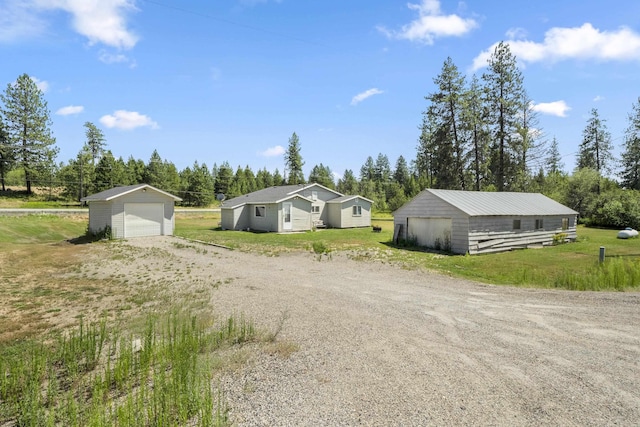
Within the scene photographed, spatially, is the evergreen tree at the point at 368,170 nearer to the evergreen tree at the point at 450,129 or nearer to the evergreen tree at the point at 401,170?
the evergreen tree at the point at 401,170

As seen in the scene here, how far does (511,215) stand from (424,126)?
33830 mm

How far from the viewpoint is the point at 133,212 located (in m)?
23.1

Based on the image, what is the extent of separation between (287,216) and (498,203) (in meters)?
15.5

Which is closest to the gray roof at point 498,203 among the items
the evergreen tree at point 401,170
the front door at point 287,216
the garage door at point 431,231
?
the garage door at point 431,231

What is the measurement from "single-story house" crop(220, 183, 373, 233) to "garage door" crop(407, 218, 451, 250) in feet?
36.6

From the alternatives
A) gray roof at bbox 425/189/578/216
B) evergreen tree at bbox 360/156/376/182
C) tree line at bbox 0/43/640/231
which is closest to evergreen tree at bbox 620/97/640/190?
tree line at bbox 0/43/640/231

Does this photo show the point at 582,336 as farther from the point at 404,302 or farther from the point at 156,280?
the point at 156,280

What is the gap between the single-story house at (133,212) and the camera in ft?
73.4

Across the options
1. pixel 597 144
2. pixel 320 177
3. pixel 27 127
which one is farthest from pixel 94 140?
pixel 597 144

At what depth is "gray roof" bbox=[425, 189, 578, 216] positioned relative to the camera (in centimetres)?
1898

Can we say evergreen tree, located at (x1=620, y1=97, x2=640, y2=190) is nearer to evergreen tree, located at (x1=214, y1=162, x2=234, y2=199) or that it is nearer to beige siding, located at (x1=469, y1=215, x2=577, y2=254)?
beige siding, located at (x1=469, y1=215, x2=577, y2=254)

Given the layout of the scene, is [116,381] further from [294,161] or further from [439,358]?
[294,161]

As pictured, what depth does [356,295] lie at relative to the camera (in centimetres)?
954

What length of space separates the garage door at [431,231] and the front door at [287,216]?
11112mm
